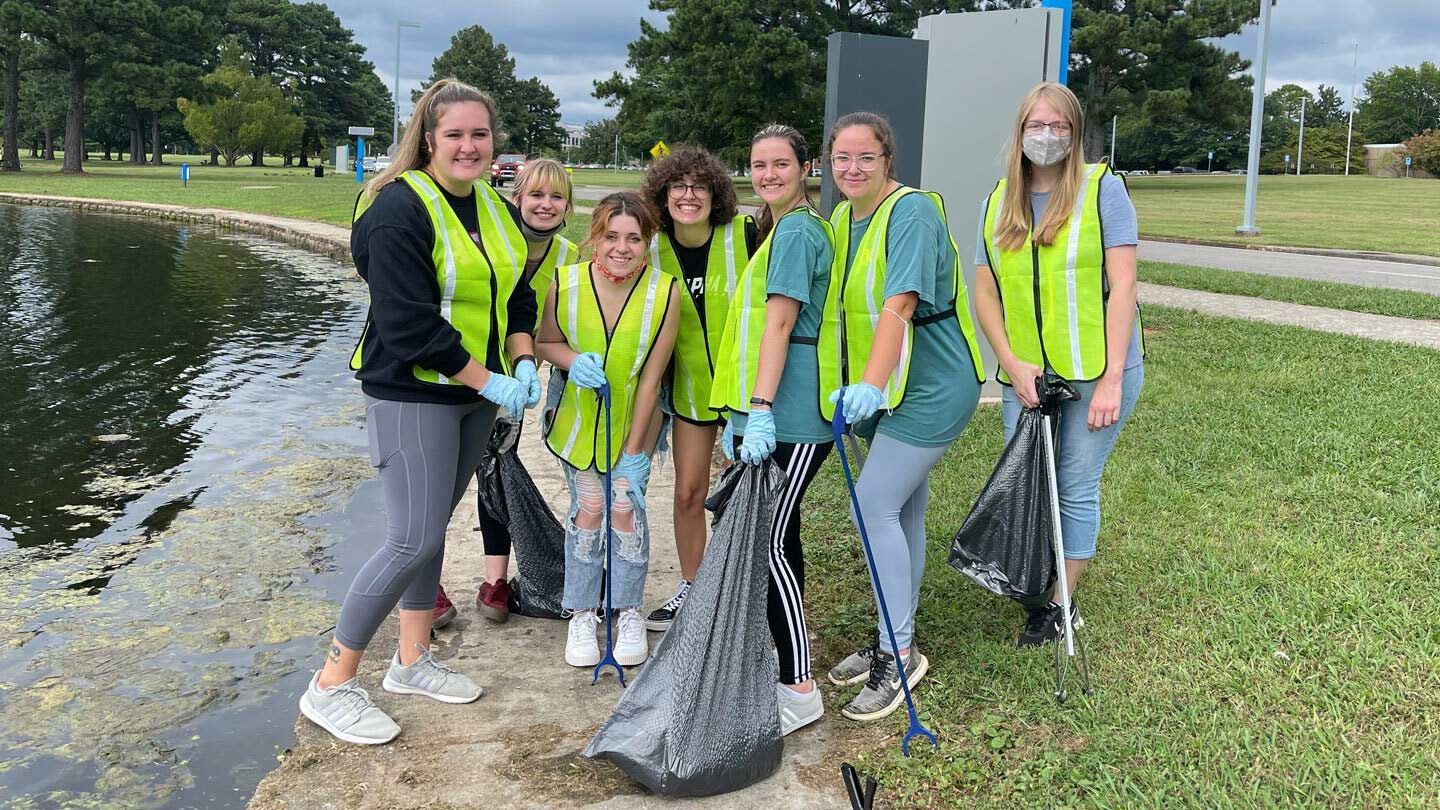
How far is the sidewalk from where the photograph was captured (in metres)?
3.06

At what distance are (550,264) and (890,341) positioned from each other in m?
1.51

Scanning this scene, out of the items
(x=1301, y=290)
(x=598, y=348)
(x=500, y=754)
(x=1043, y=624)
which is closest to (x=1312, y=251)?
(x=1301, y=290)

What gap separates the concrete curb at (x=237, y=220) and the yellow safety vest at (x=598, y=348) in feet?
51.1

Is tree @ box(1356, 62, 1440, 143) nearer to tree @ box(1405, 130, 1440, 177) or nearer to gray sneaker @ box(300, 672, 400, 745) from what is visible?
tree @ box(1405, 130, 1440, 177)

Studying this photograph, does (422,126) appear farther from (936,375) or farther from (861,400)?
(936,375)

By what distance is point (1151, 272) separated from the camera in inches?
558

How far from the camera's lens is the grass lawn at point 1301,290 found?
11.0 metres

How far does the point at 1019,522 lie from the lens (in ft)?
11.7

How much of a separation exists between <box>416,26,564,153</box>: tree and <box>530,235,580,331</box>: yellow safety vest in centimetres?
8417

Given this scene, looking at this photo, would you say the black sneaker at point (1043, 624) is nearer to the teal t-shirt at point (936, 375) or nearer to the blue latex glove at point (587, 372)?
the teal t-shirt at point (936, 375)

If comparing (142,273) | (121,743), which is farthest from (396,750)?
(142,273)

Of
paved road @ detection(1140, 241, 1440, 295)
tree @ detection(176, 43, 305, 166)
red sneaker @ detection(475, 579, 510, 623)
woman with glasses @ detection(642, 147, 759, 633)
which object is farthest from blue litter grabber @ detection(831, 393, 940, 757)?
tree @ detection(176, 43, 305, 166)

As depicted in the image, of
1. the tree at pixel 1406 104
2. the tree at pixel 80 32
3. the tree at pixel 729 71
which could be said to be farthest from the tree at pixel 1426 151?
the tree at pixel 80 32

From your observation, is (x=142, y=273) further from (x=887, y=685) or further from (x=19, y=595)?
(x=887, y=685)
